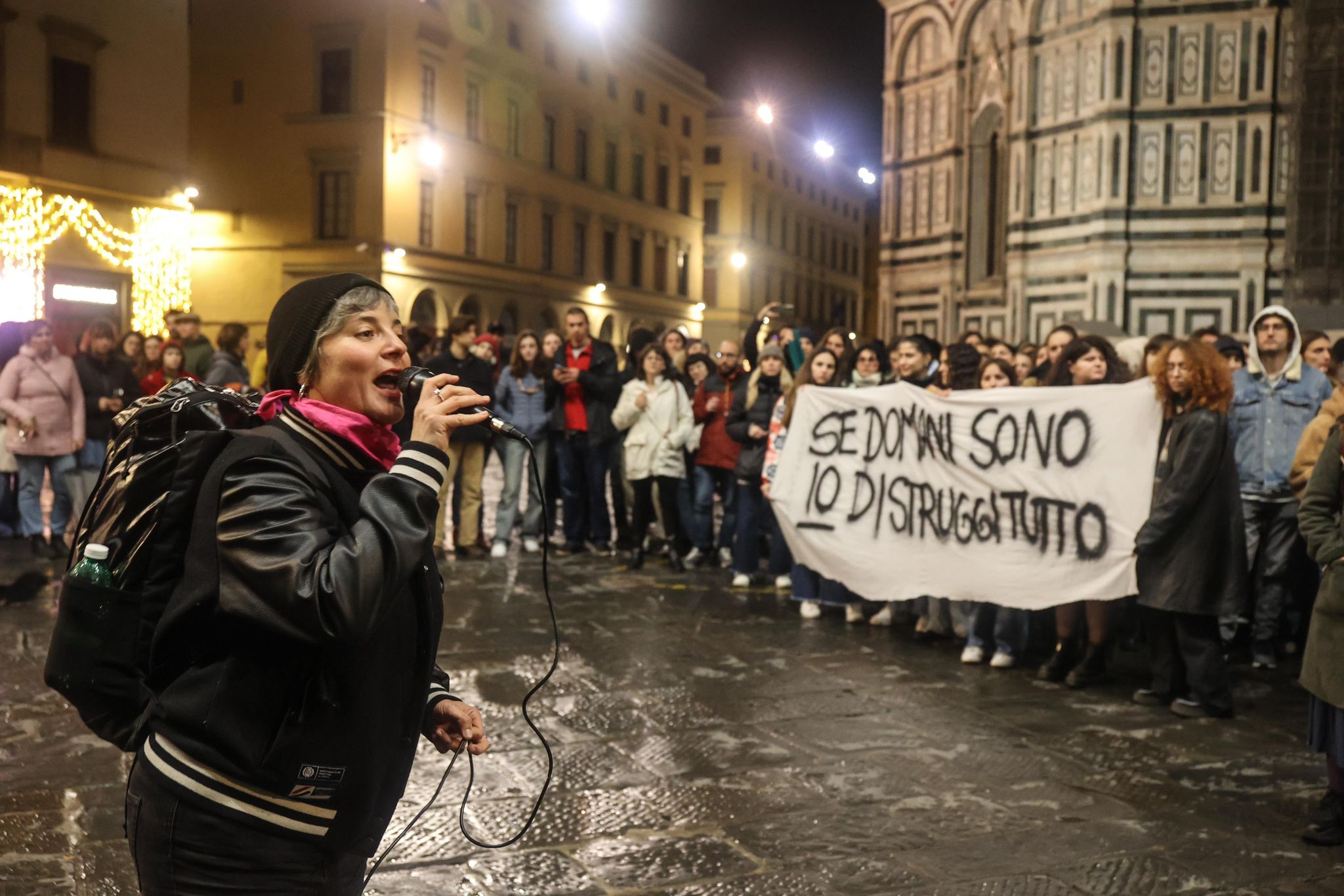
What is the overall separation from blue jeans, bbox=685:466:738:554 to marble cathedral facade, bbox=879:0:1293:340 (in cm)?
1142

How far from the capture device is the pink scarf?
225 cm

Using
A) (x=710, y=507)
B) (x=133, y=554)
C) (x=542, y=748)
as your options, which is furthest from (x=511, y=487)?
(x=133, y=554)

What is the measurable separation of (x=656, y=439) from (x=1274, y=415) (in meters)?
4.71

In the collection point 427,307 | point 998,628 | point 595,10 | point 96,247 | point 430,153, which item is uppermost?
point 595,10

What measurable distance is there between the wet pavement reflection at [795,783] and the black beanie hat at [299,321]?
220 centimetres

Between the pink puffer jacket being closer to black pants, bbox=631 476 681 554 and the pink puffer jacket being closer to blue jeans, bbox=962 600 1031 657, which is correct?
black pants, bbox=631 476 681 554

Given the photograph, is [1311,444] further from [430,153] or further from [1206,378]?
[430,153]

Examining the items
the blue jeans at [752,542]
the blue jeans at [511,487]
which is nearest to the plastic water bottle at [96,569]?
the blue jeans at [752,542]

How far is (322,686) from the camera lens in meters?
2.13

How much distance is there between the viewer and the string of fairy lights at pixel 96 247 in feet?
79.2

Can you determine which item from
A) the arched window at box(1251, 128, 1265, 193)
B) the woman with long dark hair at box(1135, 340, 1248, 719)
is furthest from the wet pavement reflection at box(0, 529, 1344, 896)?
the arched window at box(1251, 128, 1265, 193)

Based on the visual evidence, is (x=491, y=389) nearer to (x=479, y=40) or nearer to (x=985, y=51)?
(x=985, y=51)

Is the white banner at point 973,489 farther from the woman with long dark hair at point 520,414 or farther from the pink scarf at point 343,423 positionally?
the pink scarf at point 343,423

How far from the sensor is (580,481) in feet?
38.3
